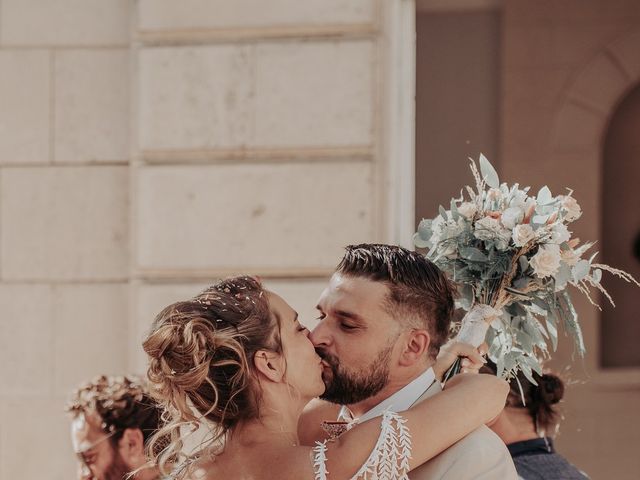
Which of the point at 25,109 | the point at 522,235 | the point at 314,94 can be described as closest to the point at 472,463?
the point at 522,235

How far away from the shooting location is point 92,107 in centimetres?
482

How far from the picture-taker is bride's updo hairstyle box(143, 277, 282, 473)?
2498 mm

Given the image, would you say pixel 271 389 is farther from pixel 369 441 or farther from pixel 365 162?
pixel 365 162

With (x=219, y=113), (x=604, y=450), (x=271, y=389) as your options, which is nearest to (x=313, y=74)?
(x=219, y=113)

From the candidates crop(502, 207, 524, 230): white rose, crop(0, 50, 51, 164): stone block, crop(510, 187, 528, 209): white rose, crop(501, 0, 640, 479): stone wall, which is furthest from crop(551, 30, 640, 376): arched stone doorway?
crop(502, 207, 524, 230): white rose

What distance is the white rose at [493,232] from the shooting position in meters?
2.81

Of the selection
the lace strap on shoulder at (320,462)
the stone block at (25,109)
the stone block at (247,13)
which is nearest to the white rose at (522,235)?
the lace strap on shoulder at (320,462)

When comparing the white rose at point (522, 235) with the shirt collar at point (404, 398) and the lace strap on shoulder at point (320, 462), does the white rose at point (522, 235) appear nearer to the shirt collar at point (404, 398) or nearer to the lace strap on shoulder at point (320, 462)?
the shirt collar at point (404, 398)

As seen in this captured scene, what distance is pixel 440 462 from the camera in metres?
2.51

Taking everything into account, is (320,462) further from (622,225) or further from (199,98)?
(622,225)

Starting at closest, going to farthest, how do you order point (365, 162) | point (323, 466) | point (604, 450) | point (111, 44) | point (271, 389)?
point (323, 466)
point (271, 389)
point (365, 162)
point (111, 44)
point (604, 450)

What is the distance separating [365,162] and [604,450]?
165 inches

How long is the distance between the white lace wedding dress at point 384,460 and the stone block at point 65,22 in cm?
287

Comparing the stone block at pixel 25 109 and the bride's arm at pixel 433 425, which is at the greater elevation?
the stone block at pixel 25 109
